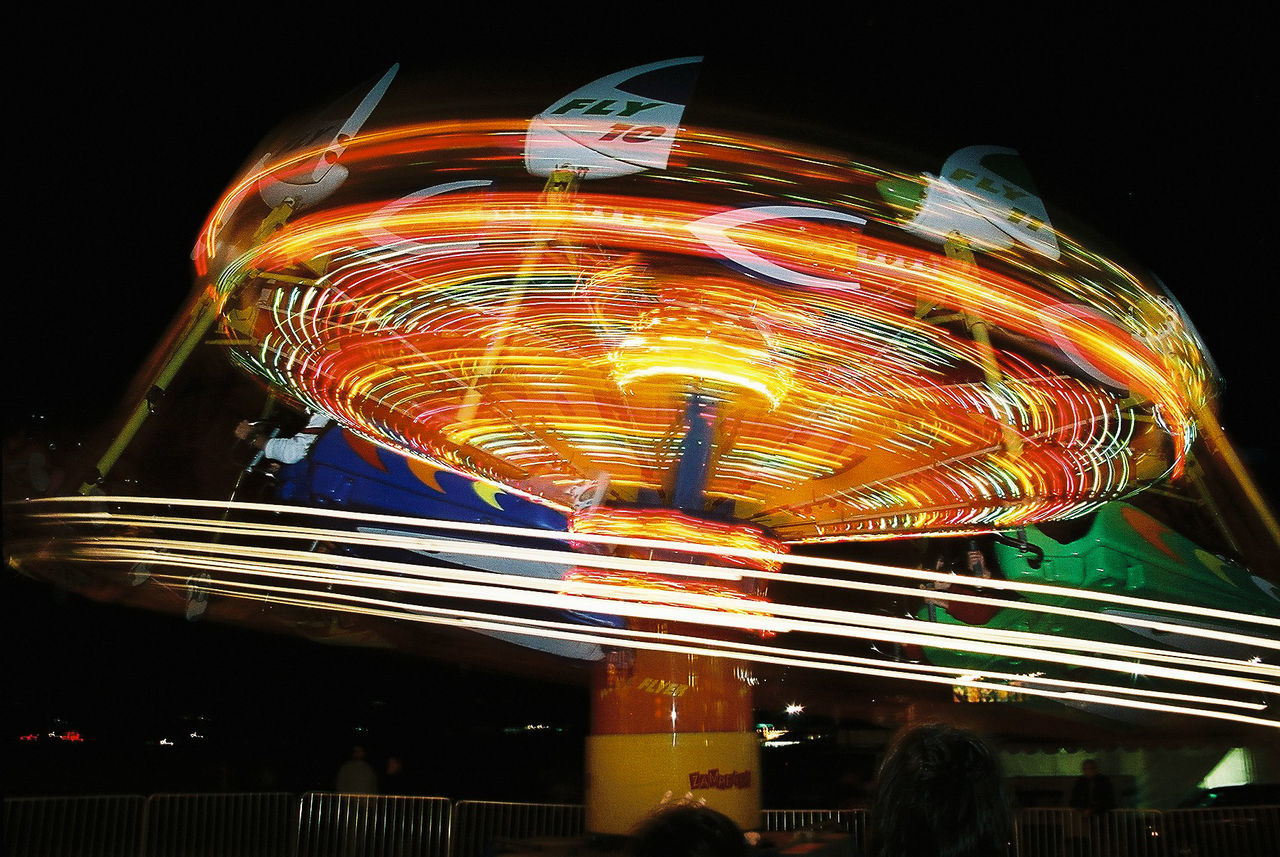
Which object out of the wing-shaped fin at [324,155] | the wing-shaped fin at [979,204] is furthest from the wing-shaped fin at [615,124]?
the wing-shaped fin at [979,204]

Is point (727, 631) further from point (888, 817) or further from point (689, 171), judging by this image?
point (888, 817)

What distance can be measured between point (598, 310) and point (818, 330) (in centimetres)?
144

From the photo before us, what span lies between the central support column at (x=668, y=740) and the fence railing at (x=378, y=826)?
461cm

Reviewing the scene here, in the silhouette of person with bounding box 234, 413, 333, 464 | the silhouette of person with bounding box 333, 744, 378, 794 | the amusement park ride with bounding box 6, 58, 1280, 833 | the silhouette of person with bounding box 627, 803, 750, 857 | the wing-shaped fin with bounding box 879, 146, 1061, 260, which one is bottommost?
the silhouette of person with bounding box 333, 744, 378, 794

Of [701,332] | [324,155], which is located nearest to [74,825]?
[324,155]

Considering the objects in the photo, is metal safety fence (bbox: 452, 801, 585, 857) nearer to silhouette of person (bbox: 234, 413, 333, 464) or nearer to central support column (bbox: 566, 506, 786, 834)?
central support column (bbox: 566, 506, 786, 834)

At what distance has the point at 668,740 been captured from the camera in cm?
802


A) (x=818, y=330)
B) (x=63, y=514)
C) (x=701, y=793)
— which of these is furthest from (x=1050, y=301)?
(x=63, y=514)

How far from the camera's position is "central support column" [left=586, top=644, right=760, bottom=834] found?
7953 mm

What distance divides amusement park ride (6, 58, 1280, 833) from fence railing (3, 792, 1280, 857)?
3.40 metres

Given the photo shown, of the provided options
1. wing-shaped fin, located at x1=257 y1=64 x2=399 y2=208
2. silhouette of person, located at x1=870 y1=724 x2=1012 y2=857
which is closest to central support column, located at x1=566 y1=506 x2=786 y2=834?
wing-shaped fin, located at x1=257 y1=64 x2=399 y2=208

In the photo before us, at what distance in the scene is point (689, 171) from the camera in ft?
20.1

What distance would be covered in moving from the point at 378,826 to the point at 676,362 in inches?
330

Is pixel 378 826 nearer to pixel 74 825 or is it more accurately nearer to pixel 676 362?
pixel 74 825
